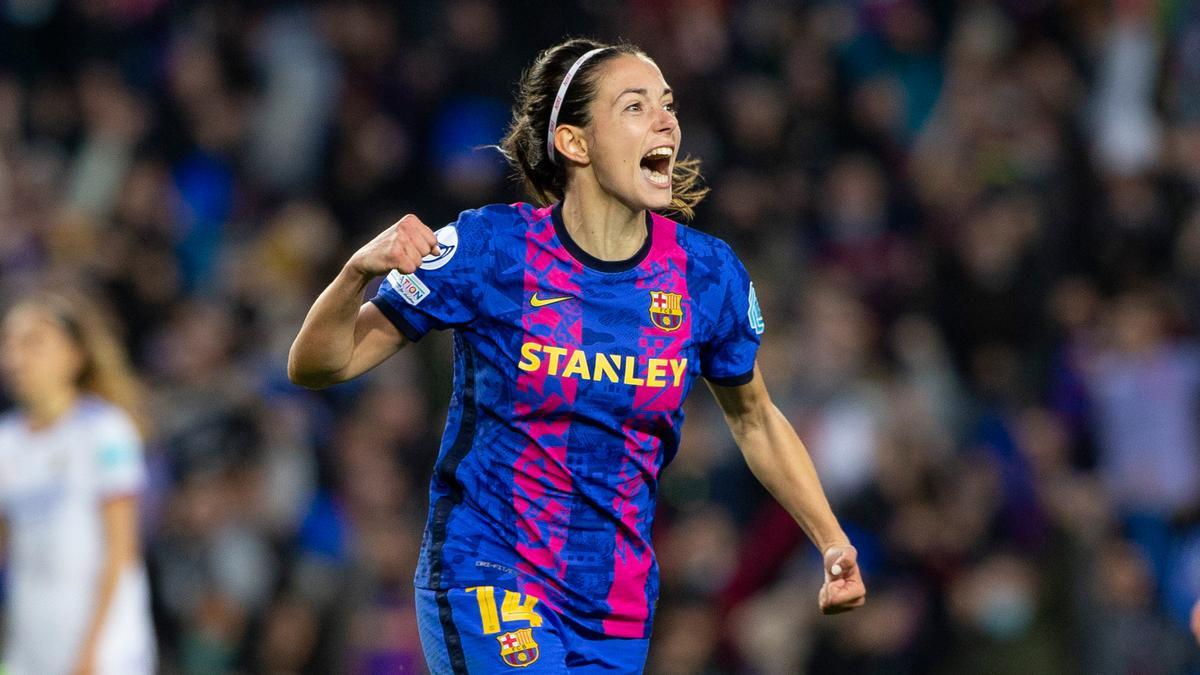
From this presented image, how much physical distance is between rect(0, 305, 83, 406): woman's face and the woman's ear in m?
3.09

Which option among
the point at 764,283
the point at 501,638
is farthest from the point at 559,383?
the point at 764,283

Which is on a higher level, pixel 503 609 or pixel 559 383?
pixel 559 383

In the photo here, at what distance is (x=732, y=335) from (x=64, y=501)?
3.35 meters

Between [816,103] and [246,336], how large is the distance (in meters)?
3.73

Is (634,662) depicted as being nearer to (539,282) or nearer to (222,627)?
(539,282)

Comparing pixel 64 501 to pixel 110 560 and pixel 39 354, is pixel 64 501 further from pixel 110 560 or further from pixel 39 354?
pixel 39 354

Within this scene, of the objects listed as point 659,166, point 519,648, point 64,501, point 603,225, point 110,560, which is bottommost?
point 519,648

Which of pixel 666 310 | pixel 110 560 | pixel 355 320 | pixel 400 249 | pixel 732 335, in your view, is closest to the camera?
pixel 400 249

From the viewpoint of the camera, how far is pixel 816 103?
1155cm

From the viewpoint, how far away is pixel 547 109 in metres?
4.90

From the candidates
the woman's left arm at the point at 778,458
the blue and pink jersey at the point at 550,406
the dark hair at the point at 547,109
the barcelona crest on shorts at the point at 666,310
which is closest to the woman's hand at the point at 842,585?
the woman's left arm at the point at 778,458

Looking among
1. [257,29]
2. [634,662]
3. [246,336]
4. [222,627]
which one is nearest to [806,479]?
[634,662]

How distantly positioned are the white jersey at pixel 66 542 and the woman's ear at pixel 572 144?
2964 millimetres

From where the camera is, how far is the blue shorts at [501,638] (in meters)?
4.38
